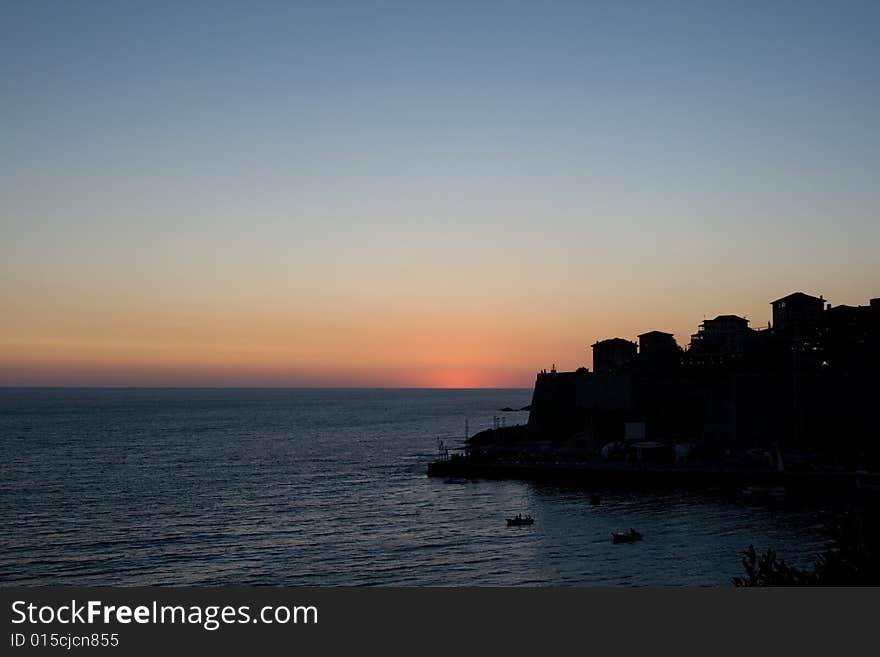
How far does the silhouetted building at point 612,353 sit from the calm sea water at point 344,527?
3297 cm

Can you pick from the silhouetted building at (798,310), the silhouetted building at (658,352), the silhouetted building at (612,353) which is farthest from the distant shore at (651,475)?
the silhouetted building at (612,353)

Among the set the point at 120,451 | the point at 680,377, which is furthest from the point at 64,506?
the point at 680,377

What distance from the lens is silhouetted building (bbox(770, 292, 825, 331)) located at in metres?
91.6

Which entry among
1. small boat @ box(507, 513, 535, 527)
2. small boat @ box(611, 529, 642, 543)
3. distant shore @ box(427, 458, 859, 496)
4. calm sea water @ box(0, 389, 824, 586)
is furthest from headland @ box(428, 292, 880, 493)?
small boat @ box(611, 529, 642, 543)

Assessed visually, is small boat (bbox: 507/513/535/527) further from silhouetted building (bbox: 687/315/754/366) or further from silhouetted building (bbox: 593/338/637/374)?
silhouetted building (bbox: 593/338/637/374)

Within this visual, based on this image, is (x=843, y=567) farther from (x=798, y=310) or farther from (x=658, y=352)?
(x=798, y=310)

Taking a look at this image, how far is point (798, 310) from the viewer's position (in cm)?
9275

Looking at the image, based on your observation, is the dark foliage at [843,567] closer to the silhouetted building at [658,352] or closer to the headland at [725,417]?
the headland at [725,417]

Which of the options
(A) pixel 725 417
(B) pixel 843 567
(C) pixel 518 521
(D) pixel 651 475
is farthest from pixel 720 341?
(B) pixel 843 567

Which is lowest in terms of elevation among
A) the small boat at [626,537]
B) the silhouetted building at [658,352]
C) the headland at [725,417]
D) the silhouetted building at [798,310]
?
the small boat at [626,537]

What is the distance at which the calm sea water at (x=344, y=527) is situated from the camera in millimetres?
37750

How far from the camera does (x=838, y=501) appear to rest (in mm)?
54406

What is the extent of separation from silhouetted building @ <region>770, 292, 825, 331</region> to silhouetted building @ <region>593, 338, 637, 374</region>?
19236 mm

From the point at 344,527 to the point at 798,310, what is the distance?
65.5m
